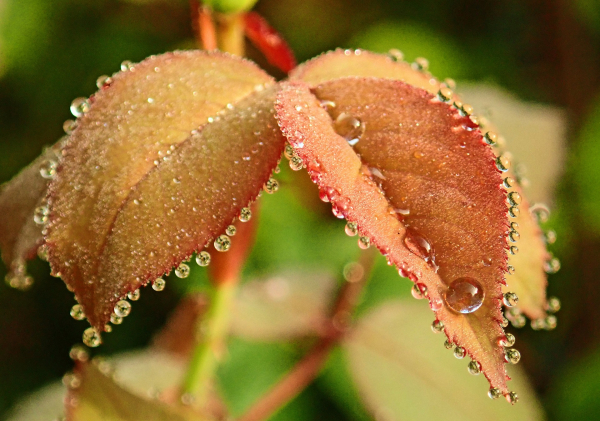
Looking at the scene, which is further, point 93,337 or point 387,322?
point 387,322

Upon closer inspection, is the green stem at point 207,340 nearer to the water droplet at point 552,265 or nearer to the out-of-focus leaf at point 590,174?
the water droplet at point 552,265

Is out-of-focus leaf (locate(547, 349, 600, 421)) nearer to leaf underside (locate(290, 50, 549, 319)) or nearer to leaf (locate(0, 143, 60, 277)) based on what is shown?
leaf underside (locate(290, 50, 549, 319))

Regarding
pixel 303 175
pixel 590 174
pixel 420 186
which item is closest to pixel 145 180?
pixel 420 186

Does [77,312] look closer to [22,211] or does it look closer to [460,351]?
[22,211]

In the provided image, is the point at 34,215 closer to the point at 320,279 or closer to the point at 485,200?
the point at 485,200

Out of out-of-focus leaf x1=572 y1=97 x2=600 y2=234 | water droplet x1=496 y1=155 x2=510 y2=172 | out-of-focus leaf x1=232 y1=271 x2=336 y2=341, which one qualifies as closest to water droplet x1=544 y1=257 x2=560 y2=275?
water droplet x1=496 y1=155 x2=510 y2=172

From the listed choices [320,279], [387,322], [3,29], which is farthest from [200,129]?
[3,29]
